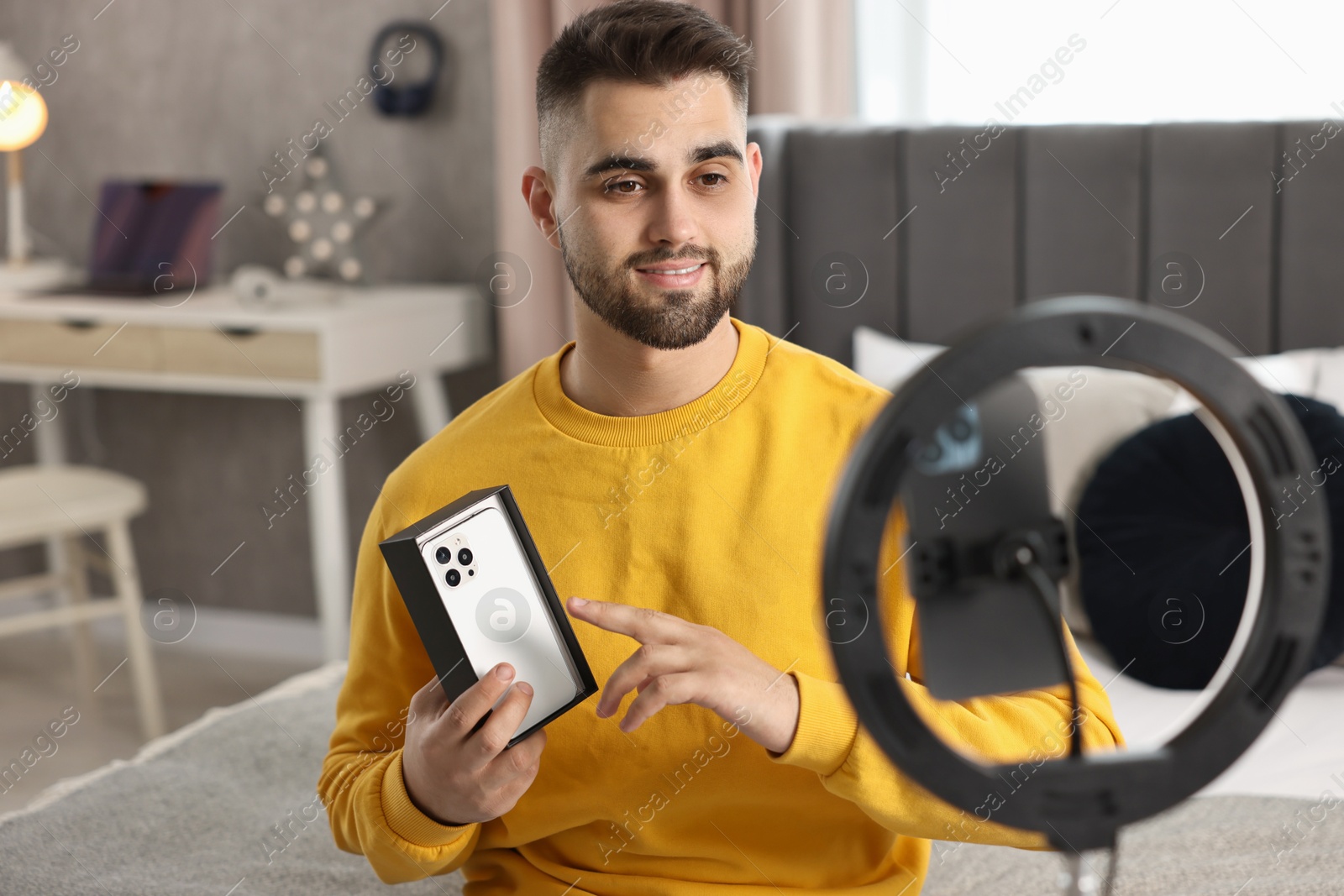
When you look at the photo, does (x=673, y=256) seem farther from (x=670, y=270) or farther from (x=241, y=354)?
(x=241, y=354)

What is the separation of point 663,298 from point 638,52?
0.58 ft

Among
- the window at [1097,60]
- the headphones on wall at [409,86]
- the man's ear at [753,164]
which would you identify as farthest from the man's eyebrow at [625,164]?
the headphones on wall at [409,86]

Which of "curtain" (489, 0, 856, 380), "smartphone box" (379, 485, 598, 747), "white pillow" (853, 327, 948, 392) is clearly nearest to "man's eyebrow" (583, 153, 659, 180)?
"smartphone box" (379, 485, 598, 747)

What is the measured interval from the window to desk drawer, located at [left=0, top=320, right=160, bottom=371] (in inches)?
58.2

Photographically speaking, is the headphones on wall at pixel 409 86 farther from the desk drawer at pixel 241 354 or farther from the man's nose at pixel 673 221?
the man's nose at pixel 673 221

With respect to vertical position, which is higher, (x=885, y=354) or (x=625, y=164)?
(x=625, y=164)

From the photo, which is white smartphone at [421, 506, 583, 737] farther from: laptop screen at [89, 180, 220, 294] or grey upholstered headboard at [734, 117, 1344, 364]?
laptop screen at [89, 180, 220, 294]

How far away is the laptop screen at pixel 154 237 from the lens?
8.36ft

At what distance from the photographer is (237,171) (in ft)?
9.23

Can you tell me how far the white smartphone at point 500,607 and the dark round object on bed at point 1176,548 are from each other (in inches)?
34.0

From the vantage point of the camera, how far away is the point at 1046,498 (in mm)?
377

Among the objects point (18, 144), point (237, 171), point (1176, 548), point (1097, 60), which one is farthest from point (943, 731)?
point (237, 171)

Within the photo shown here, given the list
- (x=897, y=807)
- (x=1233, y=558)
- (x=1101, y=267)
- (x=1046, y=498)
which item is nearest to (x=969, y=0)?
(x=1101, y=267)

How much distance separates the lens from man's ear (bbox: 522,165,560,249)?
38.4 inches
